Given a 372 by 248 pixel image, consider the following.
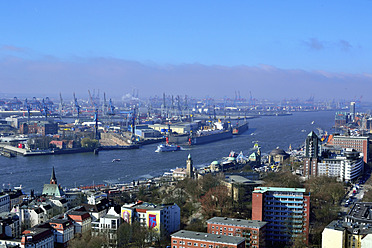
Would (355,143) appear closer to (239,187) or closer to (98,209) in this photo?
(239,187)

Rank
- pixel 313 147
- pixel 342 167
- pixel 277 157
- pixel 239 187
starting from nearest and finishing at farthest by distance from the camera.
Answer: pixel 239 187 < pixel 342 167 < pixel 313 147 < pixel 277 157

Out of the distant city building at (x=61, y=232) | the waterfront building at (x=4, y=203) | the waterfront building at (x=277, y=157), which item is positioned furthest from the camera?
the waterfront building at (x=277, y=157)

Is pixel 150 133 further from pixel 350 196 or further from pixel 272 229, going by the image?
pixel 272 229

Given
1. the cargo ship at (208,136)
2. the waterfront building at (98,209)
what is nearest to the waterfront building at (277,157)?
the cargo ship at (208,136)

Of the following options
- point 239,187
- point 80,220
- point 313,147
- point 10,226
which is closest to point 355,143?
point 313,147

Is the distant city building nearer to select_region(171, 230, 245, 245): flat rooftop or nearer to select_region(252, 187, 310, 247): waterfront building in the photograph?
select_region(171, 230, 245, 245): flat rooftop

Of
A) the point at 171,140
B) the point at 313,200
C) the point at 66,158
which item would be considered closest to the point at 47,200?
the point at 313,200

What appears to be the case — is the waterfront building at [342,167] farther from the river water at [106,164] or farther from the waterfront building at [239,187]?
the river water at [106,164]
